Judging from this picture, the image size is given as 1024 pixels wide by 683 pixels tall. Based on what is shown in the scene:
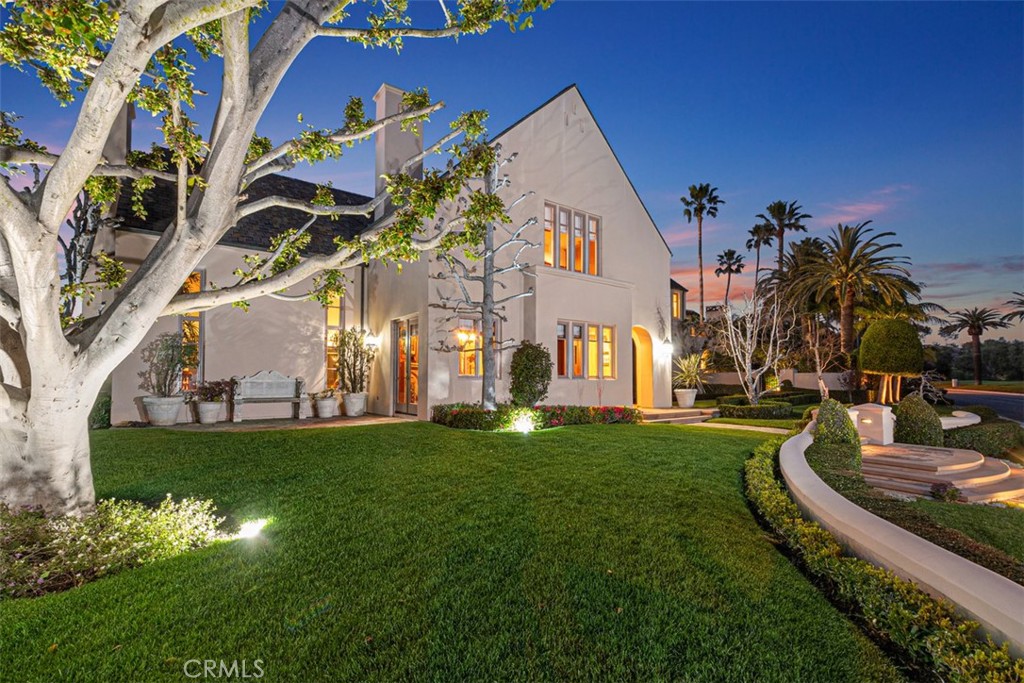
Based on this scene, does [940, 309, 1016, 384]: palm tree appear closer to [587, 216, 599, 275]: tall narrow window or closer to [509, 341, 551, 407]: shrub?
[587, 216, 599, 275]: tall narrow window

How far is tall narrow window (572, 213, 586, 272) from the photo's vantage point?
15.6 m

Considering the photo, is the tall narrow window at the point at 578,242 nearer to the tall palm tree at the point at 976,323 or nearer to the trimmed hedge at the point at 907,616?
the trimmed hedge at the point at 907,616

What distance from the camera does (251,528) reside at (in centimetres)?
448

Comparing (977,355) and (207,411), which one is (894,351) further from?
(977,355)

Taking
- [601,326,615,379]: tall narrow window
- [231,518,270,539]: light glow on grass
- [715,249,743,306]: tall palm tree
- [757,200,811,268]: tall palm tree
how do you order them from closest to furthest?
[231,518,270,539]: light glow on grass, [601,326,615,379]: tall narrow window, [757,200,811,268]: tall palm tree, [715,249,743,306]: tall palm tree

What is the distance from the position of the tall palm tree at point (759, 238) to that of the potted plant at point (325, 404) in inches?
1618

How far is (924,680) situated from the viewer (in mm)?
2648

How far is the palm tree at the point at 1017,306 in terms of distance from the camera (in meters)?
23.0

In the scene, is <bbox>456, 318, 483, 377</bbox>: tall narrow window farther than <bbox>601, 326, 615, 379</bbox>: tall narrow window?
No

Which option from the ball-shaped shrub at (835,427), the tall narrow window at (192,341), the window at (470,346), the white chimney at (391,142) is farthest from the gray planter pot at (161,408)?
the ball-shaped shrub at (835,427)

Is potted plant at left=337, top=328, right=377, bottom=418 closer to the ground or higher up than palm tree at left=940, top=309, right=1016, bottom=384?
closer to the ground

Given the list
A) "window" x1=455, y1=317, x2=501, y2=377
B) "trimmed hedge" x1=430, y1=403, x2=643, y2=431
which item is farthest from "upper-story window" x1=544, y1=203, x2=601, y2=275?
"trimmed hedge" x1=430, y1=403, x2=643, y2=431

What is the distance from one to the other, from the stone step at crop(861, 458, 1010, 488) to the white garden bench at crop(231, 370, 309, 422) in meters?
14.3

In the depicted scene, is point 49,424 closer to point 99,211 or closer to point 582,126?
point 99,211
